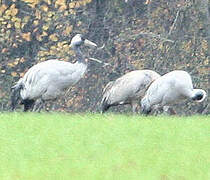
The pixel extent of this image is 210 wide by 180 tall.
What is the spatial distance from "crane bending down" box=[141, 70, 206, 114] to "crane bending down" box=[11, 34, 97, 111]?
1.44m

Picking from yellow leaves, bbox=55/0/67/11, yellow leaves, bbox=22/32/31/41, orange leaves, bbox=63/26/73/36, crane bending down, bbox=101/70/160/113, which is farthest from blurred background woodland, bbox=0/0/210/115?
crane bending down, bbox=101/70/160/113

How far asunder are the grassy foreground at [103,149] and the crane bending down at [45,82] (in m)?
3.60

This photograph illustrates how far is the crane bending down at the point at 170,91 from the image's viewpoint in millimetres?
17094

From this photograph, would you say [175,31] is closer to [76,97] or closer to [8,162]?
[76,97]

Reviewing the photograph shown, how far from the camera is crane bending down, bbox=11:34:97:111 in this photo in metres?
17.3

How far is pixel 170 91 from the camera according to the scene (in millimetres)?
17156

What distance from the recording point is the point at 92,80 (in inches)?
934

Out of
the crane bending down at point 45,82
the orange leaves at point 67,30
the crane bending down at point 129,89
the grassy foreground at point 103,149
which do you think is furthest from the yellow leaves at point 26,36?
the grassy foreground at point 103,149

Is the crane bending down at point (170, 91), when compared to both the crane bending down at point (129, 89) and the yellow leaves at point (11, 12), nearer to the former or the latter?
the crane bending down at point (129, 89)

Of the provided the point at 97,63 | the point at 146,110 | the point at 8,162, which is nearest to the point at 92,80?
the point at 97,63

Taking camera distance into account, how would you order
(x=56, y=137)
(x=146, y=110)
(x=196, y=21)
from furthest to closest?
(x=196, y=21) < (x=146, y=110) < (x=56, y=137)

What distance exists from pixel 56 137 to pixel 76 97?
12147mm

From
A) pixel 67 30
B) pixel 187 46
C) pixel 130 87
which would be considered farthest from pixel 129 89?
pixel 187 46

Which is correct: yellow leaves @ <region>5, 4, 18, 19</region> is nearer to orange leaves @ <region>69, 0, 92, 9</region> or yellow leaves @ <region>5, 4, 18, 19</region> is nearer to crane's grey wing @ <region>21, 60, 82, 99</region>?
orange leaves @ <region>69, 0, 92, 9</region>
